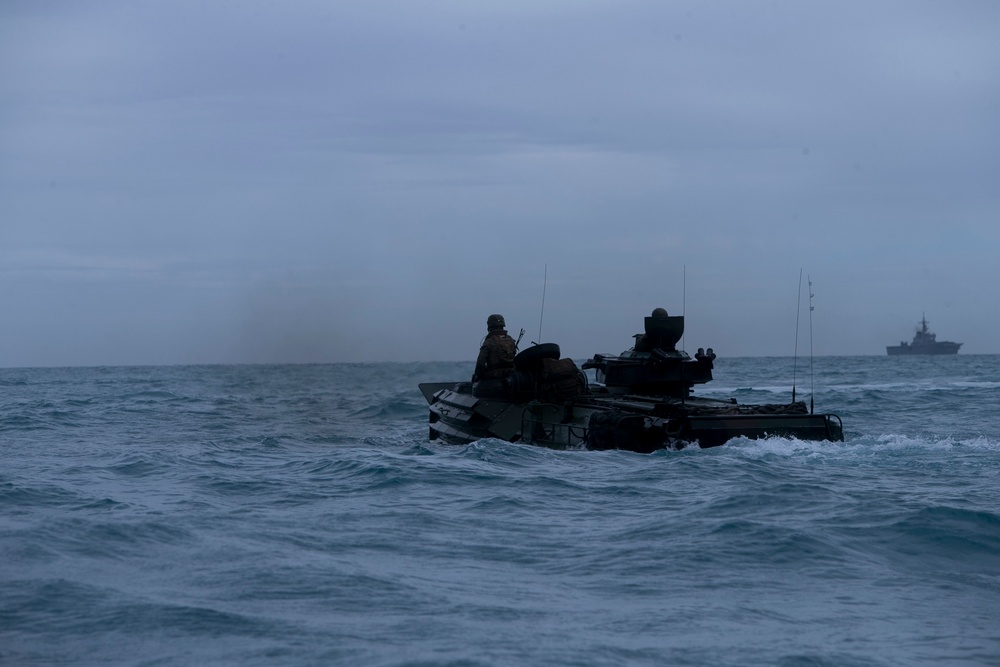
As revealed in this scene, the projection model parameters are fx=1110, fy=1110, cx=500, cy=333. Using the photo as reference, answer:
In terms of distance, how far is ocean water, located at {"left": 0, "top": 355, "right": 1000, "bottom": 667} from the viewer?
6.65 m

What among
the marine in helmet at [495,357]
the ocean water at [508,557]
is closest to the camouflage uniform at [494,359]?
the marine in helmet at [495,357]

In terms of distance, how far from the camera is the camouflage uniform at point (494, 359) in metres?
20.6

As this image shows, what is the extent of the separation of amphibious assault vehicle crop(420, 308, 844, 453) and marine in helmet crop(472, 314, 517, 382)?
382 millimetres

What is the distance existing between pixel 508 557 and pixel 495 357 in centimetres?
1168

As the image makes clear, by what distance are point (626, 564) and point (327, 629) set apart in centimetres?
280

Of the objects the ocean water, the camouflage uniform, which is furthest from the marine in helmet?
the ocean water

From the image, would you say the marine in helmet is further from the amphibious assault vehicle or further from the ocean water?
the ocean water

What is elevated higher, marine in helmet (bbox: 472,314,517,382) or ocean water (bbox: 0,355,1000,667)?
marine in helmet (bbox: 472,314,517,382)

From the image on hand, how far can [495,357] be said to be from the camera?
67.7ft

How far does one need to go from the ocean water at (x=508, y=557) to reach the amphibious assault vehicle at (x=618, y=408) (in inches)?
16.4

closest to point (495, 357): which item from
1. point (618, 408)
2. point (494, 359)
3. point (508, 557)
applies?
point (494, 359)

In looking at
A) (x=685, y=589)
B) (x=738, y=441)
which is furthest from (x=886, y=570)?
(x=738, y=441)

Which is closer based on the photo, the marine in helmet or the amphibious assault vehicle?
the amphibious assault vehicle

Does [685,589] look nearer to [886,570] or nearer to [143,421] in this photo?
[886,570]
